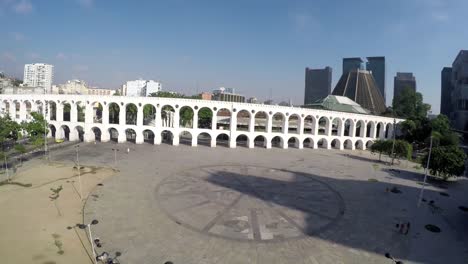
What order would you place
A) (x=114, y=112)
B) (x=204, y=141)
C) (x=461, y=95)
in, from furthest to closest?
(x=114, y=112) → (x=461, y=95) → (x=204, y=141)

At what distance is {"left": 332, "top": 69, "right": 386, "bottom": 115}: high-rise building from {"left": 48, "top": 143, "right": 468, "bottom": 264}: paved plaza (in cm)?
6596

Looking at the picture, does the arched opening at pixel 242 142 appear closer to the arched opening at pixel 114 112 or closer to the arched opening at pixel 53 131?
the arched opening at pixel 114 112

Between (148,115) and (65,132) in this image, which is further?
(148,115)

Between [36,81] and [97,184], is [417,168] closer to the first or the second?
[97,184]

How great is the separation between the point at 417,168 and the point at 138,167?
1755 inches

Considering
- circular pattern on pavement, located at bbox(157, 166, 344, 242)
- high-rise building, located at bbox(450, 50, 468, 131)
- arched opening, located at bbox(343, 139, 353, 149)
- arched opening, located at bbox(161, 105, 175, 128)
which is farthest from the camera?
high-rise building, located at bbox(450, 50, 468, 131)

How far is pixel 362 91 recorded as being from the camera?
335 feet

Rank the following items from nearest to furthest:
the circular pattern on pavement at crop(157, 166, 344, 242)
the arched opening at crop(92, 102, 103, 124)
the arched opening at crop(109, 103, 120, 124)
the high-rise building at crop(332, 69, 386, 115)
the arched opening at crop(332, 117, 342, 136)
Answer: the circular pattern on pavement at crop(157, 166, 344, 242) → the arched opening at crop(332, 117, 342, 136) → the arched opening at crop(92, 102, 103, 124) → the arched opening at crop(109, 103, 120, 124) → the high-rise building at crop(332, 69, 386, 115)

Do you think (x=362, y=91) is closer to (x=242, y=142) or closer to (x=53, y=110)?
(x=242, y=142)

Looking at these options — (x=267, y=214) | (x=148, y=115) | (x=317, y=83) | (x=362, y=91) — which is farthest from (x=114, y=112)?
(x=317, y=83)

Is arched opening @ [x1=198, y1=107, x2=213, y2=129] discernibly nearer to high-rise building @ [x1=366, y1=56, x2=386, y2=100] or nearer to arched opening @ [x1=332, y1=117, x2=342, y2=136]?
arched opening @ [x1=332, y1=117, x2=342, y2=136]

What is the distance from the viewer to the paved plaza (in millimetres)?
16875

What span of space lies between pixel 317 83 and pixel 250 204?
17667 cm

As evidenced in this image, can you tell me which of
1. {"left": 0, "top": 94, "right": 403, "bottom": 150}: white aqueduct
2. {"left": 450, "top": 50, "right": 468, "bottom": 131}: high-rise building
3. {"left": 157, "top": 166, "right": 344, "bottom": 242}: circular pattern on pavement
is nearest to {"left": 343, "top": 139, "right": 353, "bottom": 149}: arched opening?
{"left": 0, "top": 94, "right": 403, "bottom": 150}: white aqueduct
